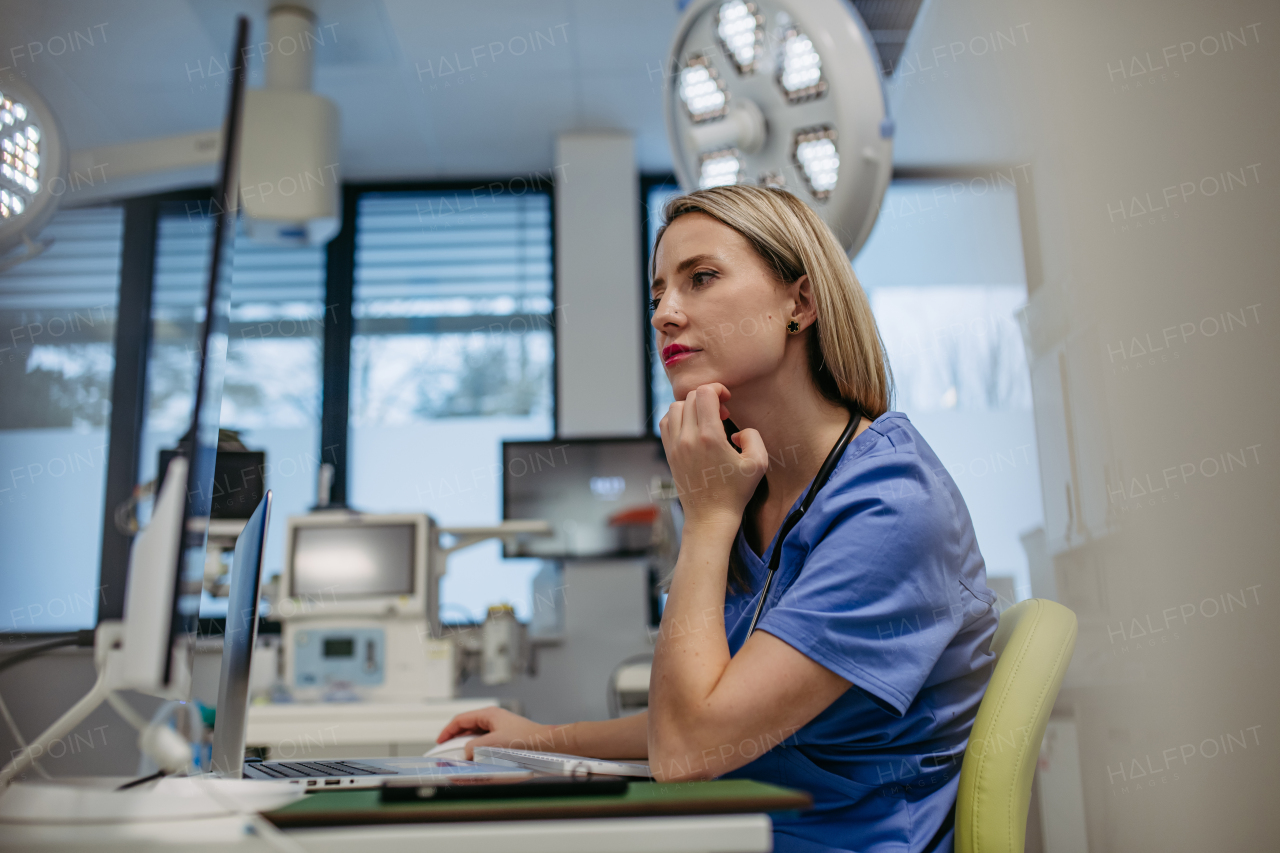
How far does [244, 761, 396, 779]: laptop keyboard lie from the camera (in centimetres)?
86

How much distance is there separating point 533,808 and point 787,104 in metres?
1.53

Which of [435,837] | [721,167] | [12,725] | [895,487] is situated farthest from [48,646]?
[721,167]

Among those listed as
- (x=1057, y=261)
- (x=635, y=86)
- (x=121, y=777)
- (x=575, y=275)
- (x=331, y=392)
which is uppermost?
(x=635, y=86)

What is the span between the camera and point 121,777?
0.82 m

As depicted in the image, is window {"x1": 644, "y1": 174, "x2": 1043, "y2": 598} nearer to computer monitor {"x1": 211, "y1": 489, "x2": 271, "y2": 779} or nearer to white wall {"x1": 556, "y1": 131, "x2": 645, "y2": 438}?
computer monitor {"x1": 211, "y1": 489, "x2": 271, "y2": 779}

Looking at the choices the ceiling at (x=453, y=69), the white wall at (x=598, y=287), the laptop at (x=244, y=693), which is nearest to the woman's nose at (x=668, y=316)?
the laptop at (x=244, y=693)

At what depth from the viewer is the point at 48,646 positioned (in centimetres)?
91

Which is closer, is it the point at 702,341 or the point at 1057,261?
the point at 702,341

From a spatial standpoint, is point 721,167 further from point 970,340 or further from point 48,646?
point 48,646

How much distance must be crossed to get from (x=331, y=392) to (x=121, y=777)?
3302 millimetres

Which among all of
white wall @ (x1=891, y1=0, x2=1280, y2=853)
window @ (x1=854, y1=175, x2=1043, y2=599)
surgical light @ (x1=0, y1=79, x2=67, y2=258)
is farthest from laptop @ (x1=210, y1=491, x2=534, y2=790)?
window @ (x1=854, y1=175, x2=1043, y2=599)

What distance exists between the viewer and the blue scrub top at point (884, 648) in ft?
2.68

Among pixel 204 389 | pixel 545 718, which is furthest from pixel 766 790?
pixel 545 718

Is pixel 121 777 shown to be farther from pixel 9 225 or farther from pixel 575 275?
pixel 575 275
